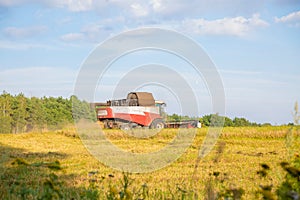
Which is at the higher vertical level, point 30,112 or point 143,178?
point 30,112

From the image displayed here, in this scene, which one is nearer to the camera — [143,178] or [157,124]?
[143,178]

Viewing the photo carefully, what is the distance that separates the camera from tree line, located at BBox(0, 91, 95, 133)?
44.4m

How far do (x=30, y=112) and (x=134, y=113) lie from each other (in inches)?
1020

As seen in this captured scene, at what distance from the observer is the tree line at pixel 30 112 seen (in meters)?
44.4

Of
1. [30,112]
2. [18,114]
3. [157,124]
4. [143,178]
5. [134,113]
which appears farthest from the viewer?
[30,112]

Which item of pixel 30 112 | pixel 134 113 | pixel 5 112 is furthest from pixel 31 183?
pixel 30 112

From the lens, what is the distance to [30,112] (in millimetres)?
49344

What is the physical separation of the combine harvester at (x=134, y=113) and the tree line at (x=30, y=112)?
13199 millimetres

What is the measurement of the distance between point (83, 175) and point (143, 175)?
110cm

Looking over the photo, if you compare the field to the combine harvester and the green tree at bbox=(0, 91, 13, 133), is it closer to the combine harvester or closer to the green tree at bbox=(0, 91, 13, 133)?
the combine harvester

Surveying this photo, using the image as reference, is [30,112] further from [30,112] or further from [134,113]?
[134,113]

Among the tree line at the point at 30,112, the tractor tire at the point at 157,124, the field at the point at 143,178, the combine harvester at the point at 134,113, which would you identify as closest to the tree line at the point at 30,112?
the tree line at the point at 30,112

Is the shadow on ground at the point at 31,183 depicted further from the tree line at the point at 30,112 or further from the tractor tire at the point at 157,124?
the tree line at the point at 30,112

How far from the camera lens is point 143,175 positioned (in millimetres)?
8445
